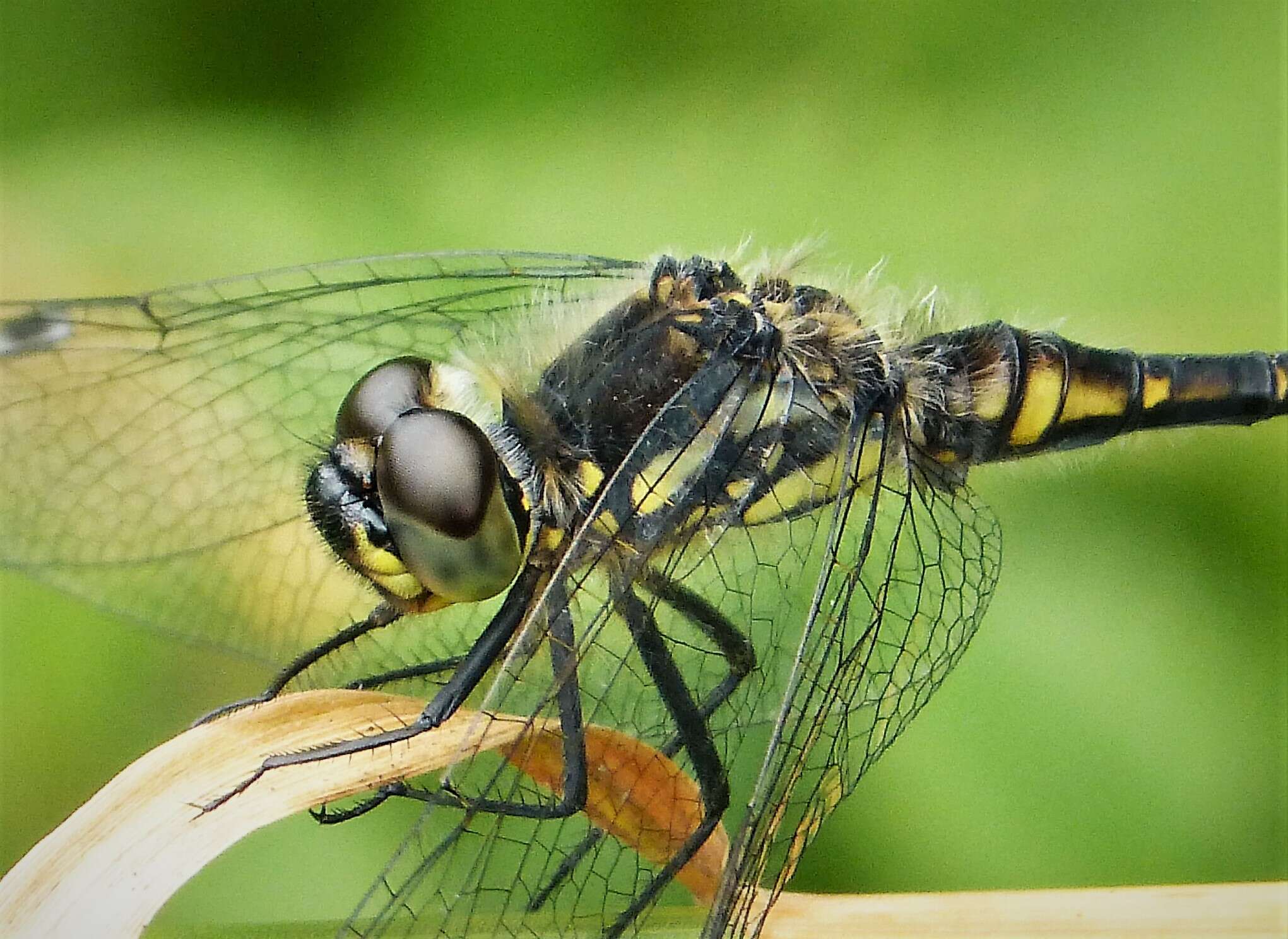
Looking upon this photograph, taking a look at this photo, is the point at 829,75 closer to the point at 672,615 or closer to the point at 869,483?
the point at 869,483

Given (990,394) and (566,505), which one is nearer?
(566,505)

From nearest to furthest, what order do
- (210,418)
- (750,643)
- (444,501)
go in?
(444,501) < (750,643) < (210,418)

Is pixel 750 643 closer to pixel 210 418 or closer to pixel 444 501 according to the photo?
pixel 444 501

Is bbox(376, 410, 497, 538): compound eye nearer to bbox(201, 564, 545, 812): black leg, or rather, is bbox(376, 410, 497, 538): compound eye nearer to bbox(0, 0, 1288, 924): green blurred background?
bbox(201, 564, 545, 812): black leg

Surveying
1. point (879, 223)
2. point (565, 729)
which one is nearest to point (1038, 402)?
point (879, 223)

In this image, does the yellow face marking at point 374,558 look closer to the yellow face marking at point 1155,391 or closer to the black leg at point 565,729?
the black leg at point 565,729

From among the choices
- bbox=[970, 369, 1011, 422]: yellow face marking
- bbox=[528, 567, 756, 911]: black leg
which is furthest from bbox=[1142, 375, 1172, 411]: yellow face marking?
bbox=[528, 567, 756, 911]: black leg

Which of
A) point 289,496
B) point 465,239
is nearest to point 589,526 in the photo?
point 289,496

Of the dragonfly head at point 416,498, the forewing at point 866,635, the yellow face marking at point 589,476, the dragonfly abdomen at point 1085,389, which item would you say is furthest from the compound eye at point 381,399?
the dragonfly abdomen at point 1085,389
